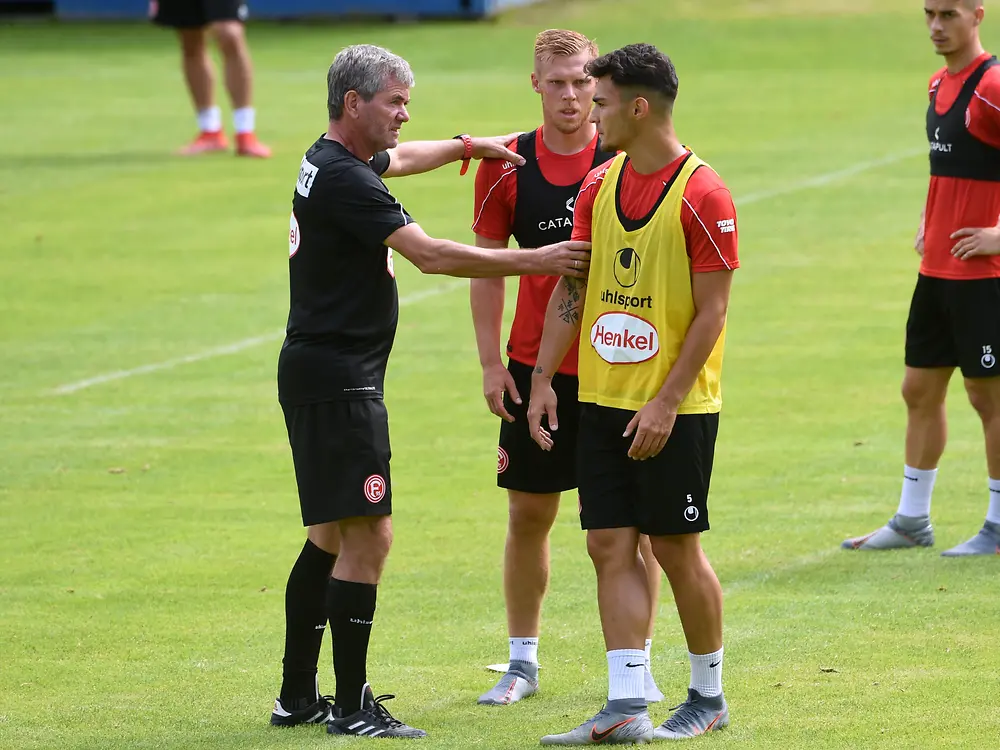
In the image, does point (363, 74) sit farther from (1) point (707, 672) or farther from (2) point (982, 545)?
(2) point (982, 545)

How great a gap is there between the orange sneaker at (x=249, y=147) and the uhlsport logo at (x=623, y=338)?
15.1 meters

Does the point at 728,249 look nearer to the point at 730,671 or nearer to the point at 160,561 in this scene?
the point at 730,671

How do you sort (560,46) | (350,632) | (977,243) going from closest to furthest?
(350,632) → (560,46) → (977,243)

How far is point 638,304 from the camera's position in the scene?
5680 millimetres

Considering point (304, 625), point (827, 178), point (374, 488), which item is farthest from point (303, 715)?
point (827, 178)

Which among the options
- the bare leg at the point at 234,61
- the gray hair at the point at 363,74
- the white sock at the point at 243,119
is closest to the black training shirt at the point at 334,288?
the gray hair at the point at 363,74

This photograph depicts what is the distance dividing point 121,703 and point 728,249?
2.84 metres

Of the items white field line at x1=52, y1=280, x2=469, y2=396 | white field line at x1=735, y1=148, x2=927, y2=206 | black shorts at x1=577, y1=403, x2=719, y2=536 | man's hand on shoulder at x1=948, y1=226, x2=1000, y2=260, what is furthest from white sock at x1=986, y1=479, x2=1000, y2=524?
white field line at x1=735, y1=148, x2=927, y2=206

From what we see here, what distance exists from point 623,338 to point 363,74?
1284mm

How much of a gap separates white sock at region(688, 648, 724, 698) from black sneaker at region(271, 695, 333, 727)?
131 cm

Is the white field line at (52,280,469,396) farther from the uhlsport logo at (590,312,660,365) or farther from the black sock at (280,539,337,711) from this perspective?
the uhlsport logo at (590,312,660,365)

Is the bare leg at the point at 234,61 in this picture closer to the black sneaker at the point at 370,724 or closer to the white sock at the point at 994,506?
the white sock at the point at 994,506

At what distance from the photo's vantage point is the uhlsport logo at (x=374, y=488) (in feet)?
19.6

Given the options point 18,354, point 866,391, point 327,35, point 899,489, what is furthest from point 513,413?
point 327,35
